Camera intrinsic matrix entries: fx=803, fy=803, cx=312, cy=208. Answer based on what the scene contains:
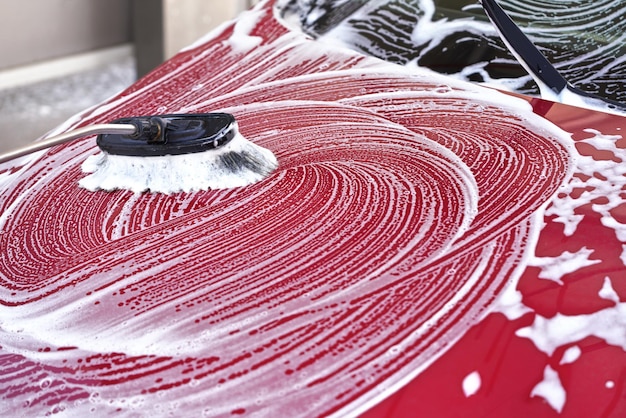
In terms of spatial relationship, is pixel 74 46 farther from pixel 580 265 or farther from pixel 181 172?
pixel 580 265

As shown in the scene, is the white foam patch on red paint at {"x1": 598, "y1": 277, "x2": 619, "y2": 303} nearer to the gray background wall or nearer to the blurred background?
the blurred background

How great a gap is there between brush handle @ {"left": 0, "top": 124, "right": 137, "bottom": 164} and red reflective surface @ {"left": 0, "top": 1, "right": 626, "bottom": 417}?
63 mm

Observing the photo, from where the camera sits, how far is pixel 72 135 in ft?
2.79

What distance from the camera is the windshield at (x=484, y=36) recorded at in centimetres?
103

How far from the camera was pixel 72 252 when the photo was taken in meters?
0.75

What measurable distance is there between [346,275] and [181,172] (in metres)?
0.28

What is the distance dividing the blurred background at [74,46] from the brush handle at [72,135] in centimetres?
185

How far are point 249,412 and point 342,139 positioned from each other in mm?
467

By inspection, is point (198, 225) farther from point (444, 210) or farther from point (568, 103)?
point (568, 103)

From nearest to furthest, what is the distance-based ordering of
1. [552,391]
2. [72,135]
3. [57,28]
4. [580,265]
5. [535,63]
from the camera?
1. [552,391]
2. [580,265]
3. [72,135]
4. [535,63]
5. [57,28]

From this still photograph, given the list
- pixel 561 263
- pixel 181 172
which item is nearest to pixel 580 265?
pixel 561 263

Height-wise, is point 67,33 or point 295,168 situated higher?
point 295,168

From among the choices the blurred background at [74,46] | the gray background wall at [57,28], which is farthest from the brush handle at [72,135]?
the gray background wall at [57,28]

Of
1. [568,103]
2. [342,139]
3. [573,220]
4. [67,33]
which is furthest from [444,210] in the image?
[67,33]
